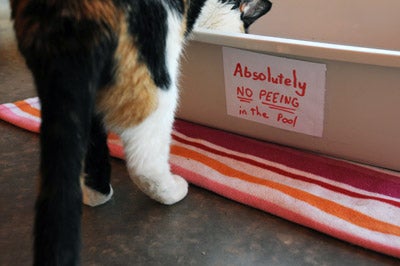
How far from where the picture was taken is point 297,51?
1171 millimetres

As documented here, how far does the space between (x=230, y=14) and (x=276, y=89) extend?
13.4 inches

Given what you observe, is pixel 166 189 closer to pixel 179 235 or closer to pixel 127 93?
pixel 179 235

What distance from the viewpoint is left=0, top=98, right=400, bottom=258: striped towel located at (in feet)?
3.70

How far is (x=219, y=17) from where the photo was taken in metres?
1.46

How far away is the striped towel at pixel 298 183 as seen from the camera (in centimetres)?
113

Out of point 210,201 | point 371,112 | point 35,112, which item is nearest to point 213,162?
point 210,201

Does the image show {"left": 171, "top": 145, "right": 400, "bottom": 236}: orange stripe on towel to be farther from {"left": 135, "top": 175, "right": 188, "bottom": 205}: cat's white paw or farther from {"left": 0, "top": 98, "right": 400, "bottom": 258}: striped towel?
{"left": 135, "top": 175, "right": 188, "bottom": 205}: cat's white paw

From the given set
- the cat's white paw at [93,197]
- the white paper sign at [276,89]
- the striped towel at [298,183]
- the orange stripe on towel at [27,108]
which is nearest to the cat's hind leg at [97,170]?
the cat's white paw at [93,197]

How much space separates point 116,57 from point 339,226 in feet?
2.22

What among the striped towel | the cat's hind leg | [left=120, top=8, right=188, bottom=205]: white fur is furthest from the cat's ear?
the cat's hind leg

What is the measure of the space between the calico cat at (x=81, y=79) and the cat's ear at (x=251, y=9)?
0.58 meters

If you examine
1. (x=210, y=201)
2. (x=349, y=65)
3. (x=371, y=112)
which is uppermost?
(x=349, y=65)

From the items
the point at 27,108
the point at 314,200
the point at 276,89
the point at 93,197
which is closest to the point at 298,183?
the point at 314,200

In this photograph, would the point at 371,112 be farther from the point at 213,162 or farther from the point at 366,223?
the point at 213,162
